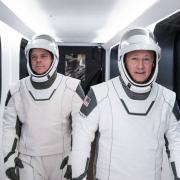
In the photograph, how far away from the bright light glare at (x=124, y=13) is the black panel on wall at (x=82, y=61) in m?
2.23

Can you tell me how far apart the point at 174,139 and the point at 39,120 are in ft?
3.09

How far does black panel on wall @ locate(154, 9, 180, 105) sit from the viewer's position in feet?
12.4

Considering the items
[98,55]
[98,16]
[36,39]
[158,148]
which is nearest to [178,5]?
[36,39]

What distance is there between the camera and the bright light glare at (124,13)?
440 cm

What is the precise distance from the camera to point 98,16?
555cm

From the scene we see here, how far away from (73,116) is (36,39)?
25.2 inches

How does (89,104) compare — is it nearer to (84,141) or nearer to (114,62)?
(84,141)

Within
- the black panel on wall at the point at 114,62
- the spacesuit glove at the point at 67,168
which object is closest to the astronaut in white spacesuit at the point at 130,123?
the spacesuit glove at the point at 67,168

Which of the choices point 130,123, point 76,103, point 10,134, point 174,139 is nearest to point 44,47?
point 76,103

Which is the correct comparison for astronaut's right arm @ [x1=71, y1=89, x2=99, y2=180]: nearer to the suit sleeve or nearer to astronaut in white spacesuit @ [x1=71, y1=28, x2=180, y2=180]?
astronaut in white spacesuit @ [x1=71, y1=28, x2=180, y2=180]

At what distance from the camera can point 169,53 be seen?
3.91 metres

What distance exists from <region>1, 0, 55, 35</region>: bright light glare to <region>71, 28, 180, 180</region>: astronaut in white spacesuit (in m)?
2.60

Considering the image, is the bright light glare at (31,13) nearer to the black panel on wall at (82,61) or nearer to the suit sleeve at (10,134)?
the suit sleeve at (10,134)

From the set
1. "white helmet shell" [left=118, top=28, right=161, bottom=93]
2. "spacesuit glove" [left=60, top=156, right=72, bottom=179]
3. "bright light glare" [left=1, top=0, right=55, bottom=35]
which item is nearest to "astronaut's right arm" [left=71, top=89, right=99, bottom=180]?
"white helmet shell" [left=118, top=28, right=161, bottom=93]
